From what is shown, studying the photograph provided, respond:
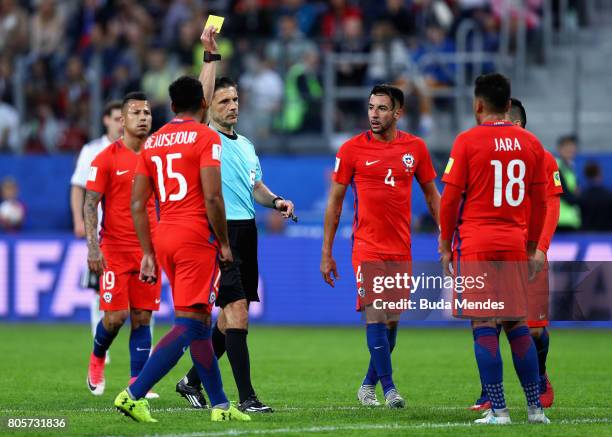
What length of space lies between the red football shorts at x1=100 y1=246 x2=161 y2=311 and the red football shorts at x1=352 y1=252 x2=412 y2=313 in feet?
5.85

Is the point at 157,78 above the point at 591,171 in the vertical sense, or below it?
above

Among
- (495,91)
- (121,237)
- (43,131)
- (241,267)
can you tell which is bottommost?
(241,267)

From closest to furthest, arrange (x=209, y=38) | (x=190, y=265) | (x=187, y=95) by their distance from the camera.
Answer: (x=190, y=265)
(x=187, y=95)
(x=209, y=38)

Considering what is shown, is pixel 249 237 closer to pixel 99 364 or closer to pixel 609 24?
pixel 99 364

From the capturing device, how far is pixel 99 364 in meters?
11.2

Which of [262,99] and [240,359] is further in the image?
[262,99]

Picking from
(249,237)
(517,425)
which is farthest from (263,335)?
(517,425)

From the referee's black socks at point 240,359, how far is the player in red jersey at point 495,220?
182 centimetres

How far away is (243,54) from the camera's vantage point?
21.7m

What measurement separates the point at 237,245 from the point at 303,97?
36.5ft

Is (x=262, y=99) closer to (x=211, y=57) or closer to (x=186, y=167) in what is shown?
(x=211, y=57)

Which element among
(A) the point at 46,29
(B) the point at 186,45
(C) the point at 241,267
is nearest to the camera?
(C) the point at 241,267

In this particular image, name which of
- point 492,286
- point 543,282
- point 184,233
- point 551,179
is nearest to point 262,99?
point 551,179

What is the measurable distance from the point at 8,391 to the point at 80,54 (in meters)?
13.2
